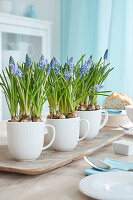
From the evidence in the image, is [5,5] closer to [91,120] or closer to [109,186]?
[91,120]

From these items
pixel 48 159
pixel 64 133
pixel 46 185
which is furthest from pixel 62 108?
pixel 46 185

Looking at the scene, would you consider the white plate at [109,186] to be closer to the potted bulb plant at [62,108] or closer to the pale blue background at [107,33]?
the potted bulb plant at [62,108]

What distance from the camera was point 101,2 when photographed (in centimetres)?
403

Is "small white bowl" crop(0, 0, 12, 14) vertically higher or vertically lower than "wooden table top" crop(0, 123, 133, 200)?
higher

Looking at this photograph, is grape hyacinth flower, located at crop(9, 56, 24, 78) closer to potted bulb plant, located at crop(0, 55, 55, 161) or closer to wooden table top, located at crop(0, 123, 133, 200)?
potted bulb plant, located at crop(0, 55, 55, 161)

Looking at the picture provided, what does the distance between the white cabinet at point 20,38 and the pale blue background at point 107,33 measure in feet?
1.61

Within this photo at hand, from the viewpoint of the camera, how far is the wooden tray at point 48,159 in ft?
2.80

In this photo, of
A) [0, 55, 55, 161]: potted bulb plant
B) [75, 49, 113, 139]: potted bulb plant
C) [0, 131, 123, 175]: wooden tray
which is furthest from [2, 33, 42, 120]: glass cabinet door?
[0, 55, 55, 161]: potted bulb plant

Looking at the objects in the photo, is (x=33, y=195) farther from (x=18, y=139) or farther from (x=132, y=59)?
(x=132, y=59)

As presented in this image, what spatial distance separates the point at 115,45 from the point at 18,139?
3269 millimetres

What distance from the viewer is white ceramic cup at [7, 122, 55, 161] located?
0.90 meters

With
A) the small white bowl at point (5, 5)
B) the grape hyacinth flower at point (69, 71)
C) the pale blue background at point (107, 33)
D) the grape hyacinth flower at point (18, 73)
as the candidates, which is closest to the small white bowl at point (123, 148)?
the grape hyacinth flower at point (69, 71)

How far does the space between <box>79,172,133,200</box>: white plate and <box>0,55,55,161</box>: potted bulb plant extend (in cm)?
24

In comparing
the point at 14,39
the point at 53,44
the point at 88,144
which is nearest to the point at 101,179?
the point at 88,144
